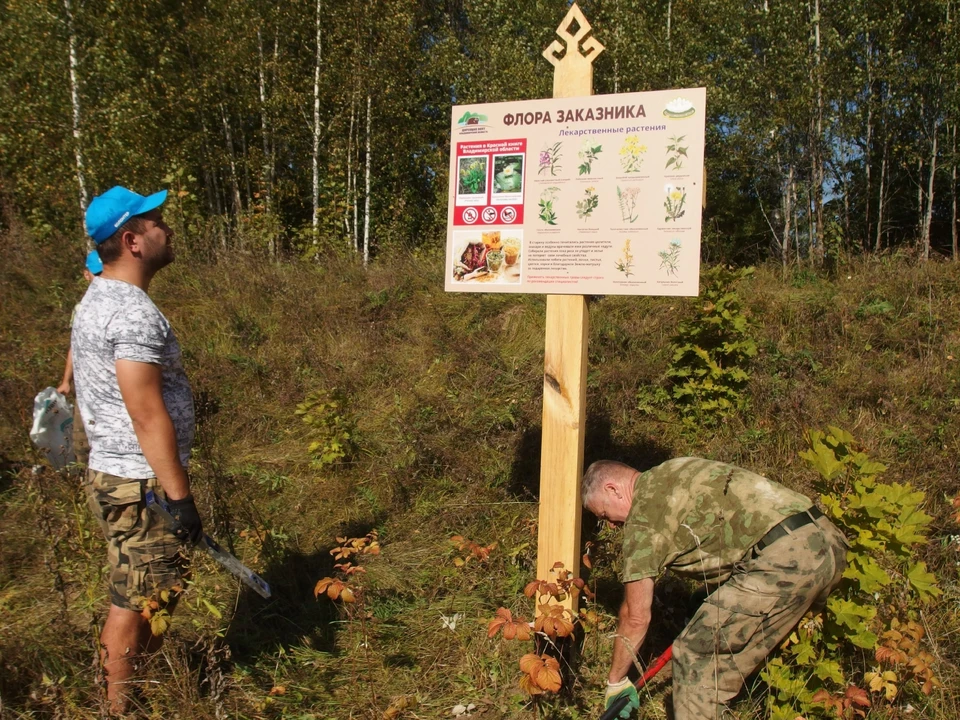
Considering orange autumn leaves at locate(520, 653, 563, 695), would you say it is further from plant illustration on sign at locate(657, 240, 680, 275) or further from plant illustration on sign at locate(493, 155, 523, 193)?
plant illustration on sign at locate(493, 155, 523, 193)

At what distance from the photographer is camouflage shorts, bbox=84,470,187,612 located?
A: 2531mm

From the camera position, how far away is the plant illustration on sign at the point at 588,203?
115 inches

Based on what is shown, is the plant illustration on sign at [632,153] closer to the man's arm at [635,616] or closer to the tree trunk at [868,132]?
the man's arm at [635,616]

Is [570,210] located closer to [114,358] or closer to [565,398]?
[565,398]

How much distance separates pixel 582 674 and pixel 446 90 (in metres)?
14.8

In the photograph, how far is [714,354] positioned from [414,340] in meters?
3.03

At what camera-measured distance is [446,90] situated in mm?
15562

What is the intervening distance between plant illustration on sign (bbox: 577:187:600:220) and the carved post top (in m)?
0.59

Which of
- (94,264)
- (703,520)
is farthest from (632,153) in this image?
(94,264)

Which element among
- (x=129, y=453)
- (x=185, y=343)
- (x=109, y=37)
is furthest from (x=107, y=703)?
(x=109, y=37)

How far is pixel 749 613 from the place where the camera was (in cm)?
249

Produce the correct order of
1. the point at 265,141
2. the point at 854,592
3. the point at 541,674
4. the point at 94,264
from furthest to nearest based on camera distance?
the point at 265,141, the point at 94,264, the point at 854,592, the point at 541,674

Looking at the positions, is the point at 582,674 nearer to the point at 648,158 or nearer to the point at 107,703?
the point at 107,703

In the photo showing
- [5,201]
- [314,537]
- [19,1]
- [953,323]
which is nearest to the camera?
[314,537]
